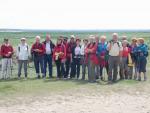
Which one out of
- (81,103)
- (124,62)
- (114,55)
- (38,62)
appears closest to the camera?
(81,103)

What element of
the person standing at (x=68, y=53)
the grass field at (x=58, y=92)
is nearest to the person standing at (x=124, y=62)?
the grass field at (x=58, y=92)

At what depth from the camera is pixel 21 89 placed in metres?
14.3

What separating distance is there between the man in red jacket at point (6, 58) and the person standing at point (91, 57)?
9.88ft

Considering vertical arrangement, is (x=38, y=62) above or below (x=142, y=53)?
below

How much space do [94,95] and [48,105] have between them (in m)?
2.27

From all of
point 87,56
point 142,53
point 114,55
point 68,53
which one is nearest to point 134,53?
point 142,53

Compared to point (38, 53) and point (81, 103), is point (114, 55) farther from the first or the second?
point (81, 103)

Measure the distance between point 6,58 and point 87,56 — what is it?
3193 mm

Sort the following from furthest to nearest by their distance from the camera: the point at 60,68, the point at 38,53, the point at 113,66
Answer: the point at 60,68 < the point at 38,53 < the point at 113,66

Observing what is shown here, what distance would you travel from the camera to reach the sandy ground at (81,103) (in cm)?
1134

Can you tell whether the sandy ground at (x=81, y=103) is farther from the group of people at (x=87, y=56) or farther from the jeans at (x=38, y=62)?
the jeans at (x=38, y=62)

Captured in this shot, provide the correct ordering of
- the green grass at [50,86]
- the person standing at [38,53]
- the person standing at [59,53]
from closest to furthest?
the green grass at [50,86], the person standing at [59,53], the person standing at [38,53]

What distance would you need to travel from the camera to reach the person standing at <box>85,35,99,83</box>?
53.7 ft

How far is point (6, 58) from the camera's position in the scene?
55.2ft
